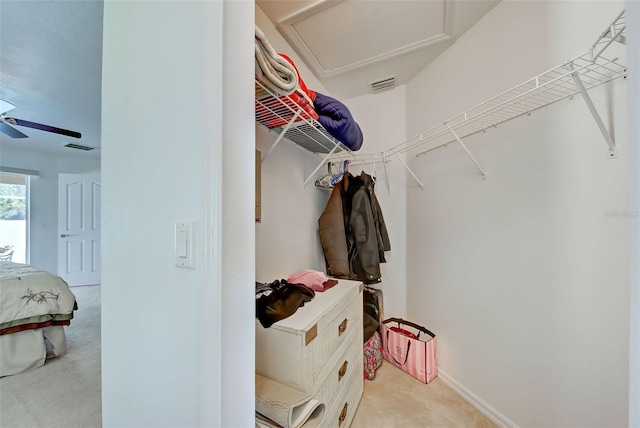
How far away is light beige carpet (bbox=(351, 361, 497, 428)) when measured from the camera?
1.33 meters

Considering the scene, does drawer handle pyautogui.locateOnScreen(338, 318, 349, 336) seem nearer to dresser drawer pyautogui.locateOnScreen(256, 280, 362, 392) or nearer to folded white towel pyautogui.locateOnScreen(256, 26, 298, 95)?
dresser drawer pyautogui.locateOnScreen(256, 280, 362, 392)

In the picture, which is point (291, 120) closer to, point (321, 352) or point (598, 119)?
point (321, 352)

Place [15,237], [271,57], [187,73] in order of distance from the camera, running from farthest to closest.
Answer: [15,237] < [271,57] < [187,73]

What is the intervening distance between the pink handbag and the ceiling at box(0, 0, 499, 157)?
2.05 metres

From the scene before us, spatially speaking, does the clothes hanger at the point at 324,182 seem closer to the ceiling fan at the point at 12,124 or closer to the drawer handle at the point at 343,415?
the drawer handle at the point at 343,415

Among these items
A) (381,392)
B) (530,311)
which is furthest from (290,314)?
(530,311)

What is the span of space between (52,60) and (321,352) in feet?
8.26

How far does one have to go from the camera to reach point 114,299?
70 centimetres

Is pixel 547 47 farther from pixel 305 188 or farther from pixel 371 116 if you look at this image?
pixel 305 188

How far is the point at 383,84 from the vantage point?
6.93ft

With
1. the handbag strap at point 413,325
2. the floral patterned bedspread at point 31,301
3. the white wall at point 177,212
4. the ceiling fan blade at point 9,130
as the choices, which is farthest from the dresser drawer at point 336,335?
the ceiling fan blade at point 9,130

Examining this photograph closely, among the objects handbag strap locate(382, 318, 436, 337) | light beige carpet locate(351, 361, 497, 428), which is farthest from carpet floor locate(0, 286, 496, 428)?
handbag strap locate(382, 318, 436, 337)

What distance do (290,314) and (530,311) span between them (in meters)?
1.22

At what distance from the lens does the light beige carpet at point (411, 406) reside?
1.33m
